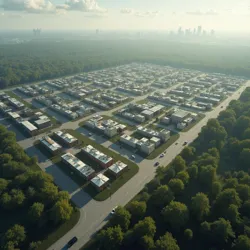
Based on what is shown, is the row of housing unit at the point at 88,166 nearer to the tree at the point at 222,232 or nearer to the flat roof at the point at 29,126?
the flat roof at the point at 29,126

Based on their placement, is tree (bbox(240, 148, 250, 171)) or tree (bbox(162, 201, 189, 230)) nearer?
tree (bbox(162, 201, 189, 230))

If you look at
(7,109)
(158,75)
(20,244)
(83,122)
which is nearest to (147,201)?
(20,244)

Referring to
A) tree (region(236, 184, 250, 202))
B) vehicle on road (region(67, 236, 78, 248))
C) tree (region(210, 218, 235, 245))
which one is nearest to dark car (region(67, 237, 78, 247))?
vehicle on road (region(67, 236, 78, 248))

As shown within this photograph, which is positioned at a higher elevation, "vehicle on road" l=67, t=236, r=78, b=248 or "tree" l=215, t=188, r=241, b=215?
"tree" l=215, t=188, r=241, b=215

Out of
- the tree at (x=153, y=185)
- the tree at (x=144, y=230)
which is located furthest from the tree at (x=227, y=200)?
the tree at (x=144, y=230)

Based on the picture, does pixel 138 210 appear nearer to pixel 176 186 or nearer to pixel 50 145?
pixel 176 186

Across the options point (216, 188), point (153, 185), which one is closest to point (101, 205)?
point (153, 185)

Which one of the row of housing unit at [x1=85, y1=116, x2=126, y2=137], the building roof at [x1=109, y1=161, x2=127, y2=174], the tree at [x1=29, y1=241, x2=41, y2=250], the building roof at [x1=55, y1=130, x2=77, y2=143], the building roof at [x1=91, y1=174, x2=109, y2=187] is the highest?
the row of housing unit at [x1=85, y1=116, x2=126, y2=137]

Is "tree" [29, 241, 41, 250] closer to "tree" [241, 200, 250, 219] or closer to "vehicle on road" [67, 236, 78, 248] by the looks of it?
"vehicle on road" [67, 236, 78, 248]
